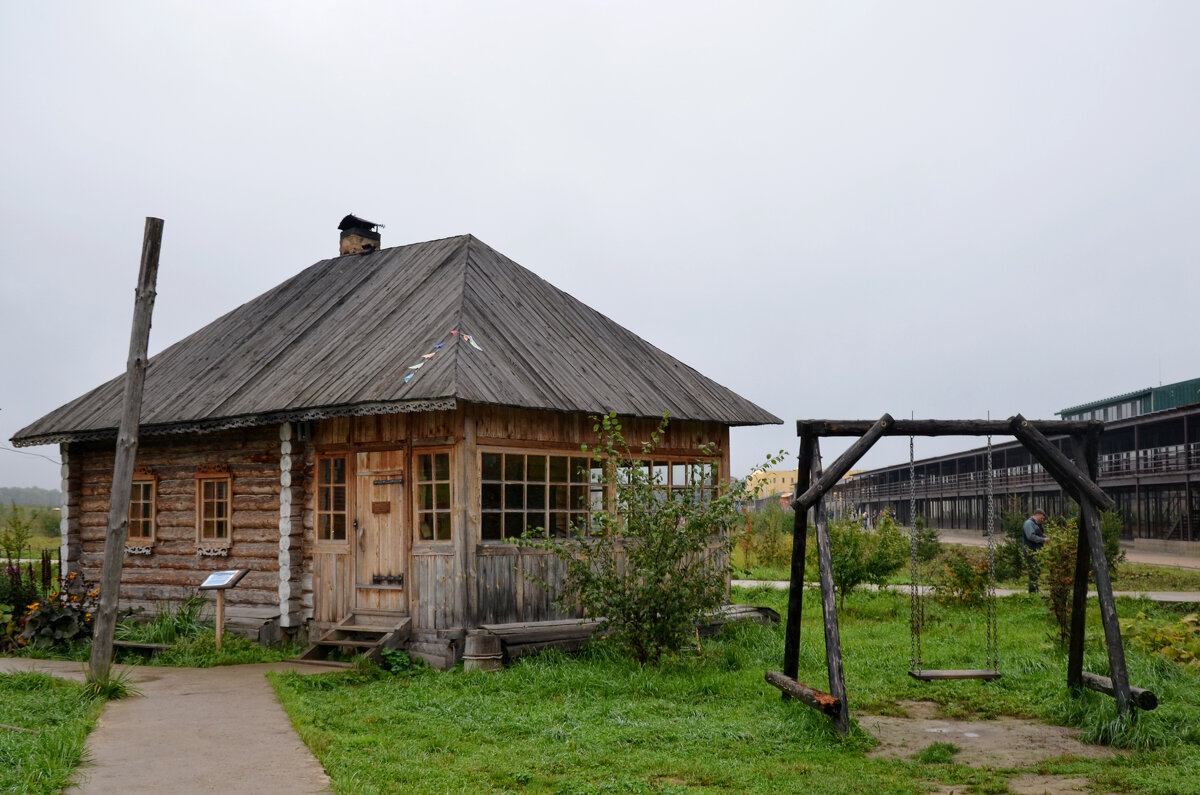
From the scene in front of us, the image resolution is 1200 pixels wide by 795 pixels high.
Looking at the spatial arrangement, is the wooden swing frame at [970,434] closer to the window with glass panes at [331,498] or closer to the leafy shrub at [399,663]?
the leafy shrub at [399,663]

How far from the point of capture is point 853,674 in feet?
35.9

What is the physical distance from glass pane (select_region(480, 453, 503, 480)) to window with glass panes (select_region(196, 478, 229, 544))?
447 cm

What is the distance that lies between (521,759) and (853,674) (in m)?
4.86

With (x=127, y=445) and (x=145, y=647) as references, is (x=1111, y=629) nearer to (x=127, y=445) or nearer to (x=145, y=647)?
(x=127, y=445)

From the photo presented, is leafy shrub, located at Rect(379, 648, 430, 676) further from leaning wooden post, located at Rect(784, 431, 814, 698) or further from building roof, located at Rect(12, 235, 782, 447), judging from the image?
leaning wooden post, located at Rect(784, 431, 814, 698)

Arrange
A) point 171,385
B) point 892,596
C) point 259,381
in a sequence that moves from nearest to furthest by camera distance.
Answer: point 259,381, point 171,385, point 892,596

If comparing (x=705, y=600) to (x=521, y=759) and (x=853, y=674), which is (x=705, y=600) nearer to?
(x=853, y=674)

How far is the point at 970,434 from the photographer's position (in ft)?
29.0

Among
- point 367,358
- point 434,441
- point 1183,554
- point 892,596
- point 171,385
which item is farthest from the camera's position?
→ point 1183,554

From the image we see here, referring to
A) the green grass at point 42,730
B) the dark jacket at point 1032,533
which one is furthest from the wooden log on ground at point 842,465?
→ the dark jacket at point 1032,533

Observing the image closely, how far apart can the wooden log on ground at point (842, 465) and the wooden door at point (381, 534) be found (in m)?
5.49

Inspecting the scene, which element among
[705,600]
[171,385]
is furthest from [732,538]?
[171,385]

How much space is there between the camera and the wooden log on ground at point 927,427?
8.61 metres

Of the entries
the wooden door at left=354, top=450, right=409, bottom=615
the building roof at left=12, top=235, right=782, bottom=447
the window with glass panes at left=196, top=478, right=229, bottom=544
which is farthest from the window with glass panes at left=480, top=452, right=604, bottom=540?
the window with glass panes at left=196, top=478, right=229, bottom=544
